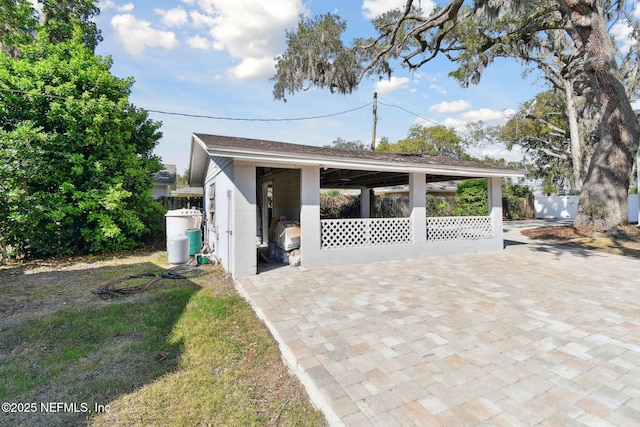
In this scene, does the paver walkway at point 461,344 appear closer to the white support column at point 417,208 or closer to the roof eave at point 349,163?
the white support column at point 417,208

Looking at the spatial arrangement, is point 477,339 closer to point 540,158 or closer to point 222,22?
point 222,22

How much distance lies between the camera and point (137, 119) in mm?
9555

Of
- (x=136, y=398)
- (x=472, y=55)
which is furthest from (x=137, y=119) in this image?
(x=472, y=55)

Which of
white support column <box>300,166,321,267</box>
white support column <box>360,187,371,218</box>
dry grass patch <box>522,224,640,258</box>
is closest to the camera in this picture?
white support column <box>300,166,321,267</box>

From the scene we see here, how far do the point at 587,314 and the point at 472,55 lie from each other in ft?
46.4

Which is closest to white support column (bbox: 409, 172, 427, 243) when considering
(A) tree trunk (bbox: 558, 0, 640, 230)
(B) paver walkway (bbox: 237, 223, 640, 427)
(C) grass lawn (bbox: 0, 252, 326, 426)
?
(B) paver walkway (bbox: 237, 223, 640, 427)

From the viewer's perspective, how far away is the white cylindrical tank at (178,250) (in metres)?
7.25

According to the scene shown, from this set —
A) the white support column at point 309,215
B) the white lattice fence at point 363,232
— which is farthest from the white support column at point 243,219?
the white lattice fence at point 363,232

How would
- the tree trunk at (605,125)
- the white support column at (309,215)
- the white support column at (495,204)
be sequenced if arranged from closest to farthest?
the white support column at (309,215)
the white support column at (495,204)
the tree trunk at (605,125)

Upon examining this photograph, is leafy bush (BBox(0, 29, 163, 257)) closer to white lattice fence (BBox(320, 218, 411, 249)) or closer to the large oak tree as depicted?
white lattice fence (BBox(320, 218, 411, 249))

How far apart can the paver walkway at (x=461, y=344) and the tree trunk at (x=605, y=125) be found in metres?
7.35

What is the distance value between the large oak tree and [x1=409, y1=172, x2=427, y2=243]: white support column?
683 cm

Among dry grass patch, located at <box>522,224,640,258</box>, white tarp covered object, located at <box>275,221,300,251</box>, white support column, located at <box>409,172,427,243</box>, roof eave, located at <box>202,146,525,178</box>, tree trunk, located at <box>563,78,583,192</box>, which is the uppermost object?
tree trunk, located at <box>563,78,583,192</box>

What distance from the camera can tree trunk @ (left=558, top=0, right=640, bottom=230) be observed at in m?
10.1
